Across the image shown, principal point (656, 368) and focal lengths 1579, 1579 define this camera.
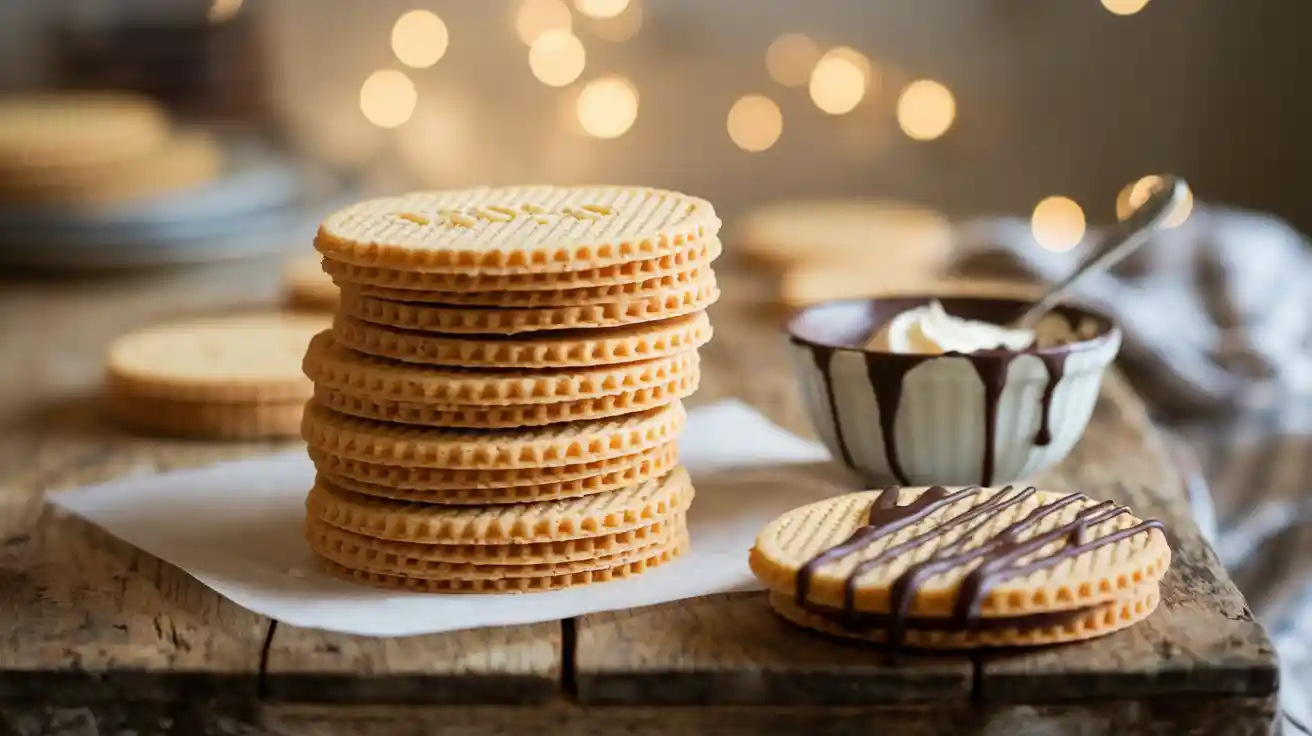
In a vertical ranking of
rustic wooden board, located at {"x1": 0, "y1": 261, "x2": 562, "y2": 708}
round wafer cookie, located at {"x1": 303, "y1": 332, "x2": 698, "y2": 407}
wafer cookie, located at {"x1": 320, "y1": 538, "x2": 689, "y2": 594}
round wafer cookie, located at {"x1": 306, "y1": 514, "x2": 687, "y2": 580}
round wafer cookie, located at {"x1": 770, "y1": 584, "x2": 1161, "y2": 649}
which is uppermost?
round wafer cookie, located at {"x1": 303, "y1": 332, "x2": 698, "y2": 407}

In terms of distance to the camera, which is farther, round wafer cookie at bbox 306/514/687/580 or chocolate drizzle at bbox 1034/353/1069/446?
chocolate drizzle at bbox 1034/353/1069/446

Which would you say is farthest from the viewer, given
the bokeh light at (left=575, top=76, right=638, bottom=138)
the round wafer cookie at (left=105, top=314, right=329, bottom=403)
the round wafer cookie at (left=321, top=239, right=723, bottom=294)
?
the bokeh light at (left=575, top=76, right=638, bottom=138)

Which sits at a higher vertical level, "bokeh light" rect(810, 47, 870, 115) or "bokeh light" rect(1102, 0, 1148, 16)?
"bokeh light" rect(1102, 0, 1148, 16)

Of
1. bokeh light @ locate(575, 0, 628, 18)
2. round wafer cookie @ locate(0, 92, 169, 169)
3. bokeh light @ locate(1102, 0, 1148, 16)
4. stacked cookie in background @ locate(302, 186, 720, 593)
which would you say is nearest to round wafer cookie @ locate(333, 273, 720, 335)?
stacked cookie in background @ locate(302, 186, 720, 593)

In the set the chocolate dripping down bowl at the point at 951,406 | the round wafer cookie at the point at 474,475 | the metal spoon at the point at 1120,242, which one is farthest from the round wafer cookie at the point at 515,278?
the metal spoon at the point at 1120,242

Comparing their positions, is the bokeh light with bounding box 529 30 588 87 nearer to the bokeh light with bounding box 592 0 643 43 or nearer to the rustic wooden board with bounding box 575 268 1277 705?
the bokeh light with bounding box 592 0 643 43

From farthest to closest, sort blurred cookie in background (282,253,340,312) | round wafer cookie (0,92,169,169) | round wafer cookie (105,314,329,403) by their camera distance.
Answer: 1. round wafer cookie (0,92,169,169)
2. blurred cookie in background (282,253,340,312)
3. round wafer cookie (105,314,329,403)

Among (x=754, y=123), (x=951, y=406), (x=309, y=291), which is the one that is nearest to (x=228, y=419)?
(x=309, y=291)
